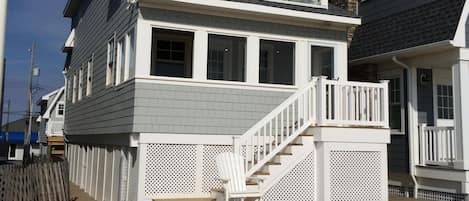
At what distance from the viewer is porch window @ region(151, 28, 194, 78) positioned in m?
12.5

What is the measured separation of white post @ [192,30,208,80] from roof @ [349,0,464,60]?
4975 mm

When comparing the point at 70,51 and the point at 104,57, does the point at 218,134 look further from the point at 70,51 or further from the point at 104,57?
the point at 70,51

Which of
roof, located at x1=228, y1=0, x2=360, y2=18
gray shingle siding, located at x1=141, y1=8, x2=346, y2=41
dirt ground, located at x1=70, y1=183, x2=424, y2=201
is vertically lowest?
dirt ground, located at x1=70, y1=183, x2=424, y2=201

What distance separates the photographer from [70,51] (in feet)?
76.9

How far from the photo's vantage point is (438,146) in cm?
1145

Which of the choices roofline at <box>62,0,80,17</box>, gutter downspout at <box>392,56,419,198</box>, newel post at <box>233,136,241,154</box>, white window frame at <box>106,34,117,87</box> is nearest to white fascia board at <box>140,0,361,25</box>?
gutter downspout at <box>392,56,419,198</box>

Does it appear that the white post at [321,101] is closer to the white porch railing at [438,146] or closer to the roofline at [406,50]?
the roofline at [406,50]

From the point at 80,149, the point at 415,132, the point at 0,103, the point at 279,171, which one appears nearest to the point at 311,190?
the point at 279,171

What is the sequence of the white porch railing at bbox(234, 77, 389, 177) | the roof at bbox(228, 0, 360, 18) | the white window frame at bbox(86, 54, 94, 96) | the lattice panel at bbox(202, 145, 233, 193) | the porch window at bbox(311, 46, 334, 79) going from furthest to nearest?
the white window frame at bbox(86, 54, 94, 96) → the porch window at bbox(311, 46, 334, 79) → the roof at bbox(228, 0, 360, 18) → the lattice panel at bbox(202, 145, 233, 193) → the white porch railing at bbox(234, 77, 389, 177)

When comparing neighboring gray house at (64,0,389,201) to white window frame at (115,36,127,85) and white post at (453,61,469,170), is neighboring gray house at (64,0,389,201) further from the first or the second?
white post at (453,61,469,170)

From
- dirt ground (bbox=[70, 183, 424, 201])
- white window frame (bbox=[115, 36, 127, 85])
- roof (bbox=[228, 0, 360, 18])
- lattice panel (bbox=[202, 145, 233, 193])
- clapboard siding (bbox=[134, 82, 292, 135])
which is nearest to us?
clapboard siding (bbox=[134, 82, 292, 135])

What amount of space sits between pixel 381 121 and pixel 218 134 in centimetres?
347

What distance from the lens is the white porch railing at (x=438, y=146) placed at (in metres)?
11.0

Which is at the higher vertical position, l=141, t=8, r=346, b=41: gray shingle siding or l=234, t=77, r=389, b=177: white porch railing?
l=141, t=8, r=346, b=41: gray shingle siding
